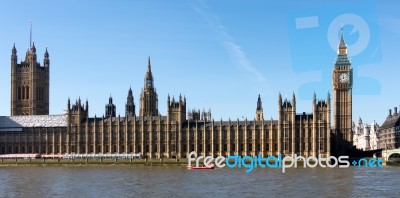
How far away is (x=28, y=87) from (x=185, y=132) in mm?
60290

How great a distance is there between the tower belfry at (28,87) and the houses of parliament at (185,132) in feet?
75.8

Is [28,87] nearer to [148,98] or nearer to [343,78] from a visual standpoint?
[148,98]

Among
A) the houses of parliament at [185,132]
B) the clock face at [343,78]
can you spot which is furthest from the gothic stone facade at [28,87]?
the clock face at [343,78]

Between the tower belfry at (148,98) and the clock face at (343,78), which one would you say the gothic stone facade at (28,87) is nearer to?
the tower belfry at (148,98)

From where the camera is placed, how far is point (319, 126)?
136 meters

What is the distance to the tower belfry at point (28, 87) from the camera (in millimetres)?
180750

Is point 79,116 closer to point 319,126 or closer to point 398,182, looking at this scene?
point 319,126

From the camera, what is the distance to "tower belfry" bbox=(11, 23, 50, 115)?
181m

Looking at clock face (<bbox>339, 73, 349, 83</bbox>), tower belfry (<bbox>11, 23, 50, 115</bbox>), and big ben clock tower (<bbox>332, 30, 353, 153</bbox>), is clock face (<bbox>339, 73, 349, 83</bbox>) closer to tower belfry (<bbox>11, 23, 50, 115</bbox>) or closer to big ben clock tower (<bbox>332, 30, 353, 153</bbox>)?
big ben clock tower (<bbox>332, 30, 353, 153</bbox>)

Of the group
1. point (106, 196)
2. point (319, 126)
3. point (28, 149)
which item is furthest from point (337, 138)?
point (106, 196)

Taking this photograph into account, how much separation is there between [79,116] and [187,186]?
278ft

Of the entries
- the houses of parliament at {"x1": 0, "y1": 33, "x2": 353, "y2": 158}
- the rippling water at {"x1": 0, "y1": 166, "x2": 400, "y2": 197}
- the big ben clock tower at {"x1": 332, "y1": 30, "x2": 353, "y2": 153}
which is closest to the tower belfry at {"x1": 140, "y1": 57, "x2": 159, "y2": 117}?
the houses of parliament at {"x1": 0, "y1": 33, "x2": 353, "y2": 158}

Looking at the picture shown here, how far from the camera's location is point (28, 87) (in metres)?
183

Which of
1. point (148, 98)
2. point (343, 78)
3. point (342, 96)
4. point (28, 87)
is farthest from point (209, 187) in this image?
point (28, 87)
